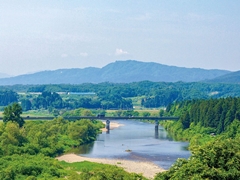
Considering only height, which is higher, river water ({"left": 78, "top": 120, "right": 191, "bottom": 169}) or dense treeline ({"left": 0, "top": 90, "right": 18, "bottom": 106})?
dense treeline ({"left": 0, "top": 90, "right": 18, "bottom": 106})

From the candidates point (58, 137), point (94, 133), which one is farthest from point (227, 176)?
point (94, 133)

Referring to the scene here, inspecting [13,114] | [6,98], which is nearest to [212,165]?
[13,114]

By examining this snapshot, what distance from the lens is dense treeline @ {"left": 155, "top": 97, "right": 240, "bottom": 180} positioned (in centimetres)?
2869

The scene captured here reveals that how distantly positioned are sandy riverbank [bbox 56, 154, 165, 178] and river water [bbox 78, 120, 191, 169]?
1.65 meters

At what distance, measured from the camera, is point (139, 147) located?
71000 millimetres

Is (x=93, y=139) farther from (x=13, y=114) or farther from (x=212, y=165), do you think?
(x=212, y=165)

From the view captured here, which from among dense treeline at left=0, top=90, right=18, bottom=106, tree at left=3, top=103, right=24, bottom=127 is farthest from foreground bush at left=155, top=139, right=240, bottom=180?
dense treeline at left=0, top=90, right=18, bottom=106

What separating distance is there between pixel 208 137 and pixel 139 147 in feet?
37.0

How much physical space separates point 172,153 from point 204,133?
16359mm

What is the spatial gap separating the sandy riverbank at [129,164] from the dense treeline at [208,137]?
6.38m

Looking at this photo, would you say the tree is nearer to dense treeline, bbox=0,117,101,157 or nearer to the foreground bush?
dense treeline, bbox=0,117,101,157

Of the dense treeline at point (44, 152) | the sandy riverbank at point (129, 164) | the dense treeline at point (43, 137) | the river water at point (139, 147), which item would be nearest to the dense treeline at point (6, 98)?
the river water at point (139, 147)

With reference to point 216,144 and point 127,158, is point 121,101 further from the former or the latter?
point 216,144

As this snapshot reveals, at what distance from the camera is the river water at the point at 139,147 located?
200 feet
